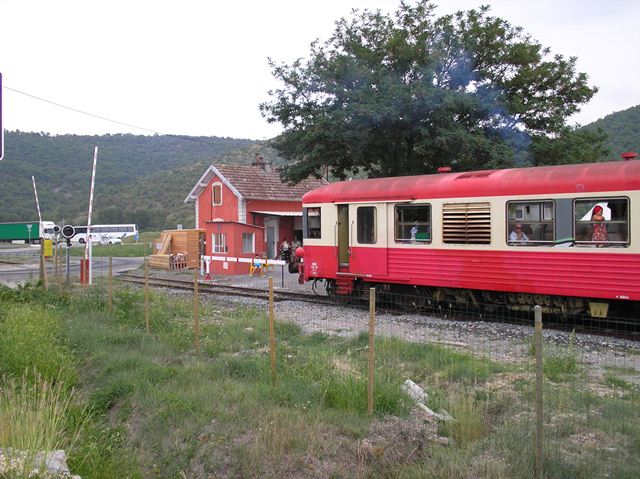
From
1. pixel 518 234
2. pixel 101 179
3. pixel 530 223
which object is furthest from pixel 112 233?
pixel 530 223

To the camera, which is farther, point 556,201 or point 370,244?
point 370,244

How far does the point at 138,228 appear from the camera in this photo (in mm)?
77375

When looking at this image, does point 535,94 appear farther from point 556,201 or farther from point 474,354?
point 474,354

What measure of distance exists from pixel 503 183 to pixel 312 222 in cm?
578

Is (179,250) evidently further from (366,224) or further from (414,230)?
(414,230)

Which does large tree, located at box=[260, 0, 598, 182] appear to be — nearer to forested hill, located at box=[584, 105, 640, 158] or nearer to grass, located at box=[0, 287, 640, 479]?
grass, located at box=[0, 287, 640, 479]

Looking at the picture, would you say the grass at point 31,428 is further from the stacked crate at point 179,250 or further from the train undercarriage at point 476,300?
the stacked crate at point 179,250

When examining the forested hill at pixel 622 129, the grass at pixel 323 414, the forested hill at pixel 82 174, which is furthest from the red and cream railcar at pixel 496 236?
the forested hill at pixel 82 174

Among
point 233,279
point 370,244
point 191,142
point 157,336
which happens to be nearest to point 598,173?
point 370,244

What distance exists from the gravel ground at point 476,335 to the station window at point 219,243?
452 inches

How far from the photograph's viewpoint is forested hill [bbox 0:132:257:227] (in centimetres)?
8079

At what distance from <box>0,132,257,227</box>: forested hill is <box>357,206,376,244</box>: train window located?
200 ft

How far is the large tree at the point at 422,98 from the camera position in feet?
60.4

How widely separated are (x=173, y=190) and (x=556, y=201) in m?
75.7
